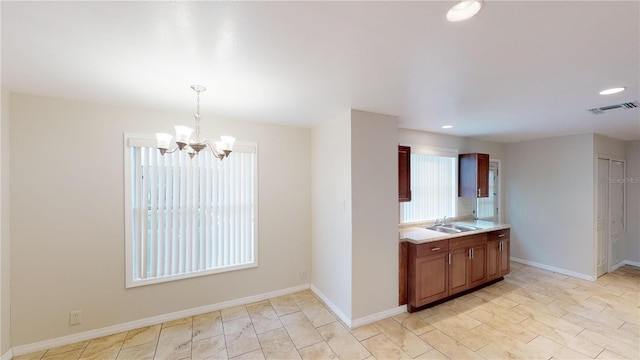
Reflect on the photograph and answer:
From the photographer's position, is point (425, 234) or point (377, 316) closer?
point (377, 316)

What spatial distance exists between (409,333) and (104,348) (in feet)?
9.94

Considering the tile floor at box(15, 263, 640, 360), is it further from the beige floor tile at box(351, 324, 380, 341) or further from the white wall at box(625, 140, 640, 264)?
the white wall at box(625, 140, 640, 264)

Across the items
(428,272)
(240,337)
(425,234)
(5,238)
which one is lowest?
(240,337)

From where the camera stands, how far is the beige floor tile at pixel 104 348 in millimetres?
2273

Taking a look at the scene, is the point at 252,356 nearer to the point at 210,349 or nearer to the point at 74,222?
the point at 210,349

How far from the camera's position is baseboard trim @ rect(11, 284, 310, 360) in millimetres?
2316

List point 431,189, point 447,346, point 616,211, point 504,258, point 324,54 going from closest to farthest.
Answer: point 324,54 < point 447,346 < point 504,258 < point 431,189 < point 616,211

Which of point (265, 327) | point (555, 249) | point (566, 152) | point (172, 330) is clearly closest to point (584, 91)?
point (566, 152)

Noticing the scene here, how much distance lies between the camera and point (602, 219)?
4.20 m

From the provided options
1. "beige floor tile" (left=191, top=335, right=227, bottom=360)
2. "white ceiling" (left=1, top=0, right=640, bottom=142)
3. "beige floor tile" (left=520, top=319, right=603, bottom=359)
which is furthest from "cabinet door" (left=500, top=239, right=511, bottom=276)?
"beige floor tile" (left=191, top=335, right=227, bottom=360)

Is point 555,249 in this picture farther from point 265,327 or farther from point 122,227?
point 122,227

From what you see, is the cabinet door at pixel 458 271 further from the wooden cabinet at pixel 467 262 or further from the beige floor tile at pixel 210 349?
the beige floor tile at pixel 210 349

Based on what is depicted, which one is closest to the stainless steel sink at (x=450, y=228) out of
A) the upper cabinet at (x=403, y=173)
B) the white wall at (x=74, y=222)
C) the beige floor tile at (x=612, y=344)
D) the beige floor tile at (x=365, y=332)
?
the upper cabinet at (x=403, y=173)

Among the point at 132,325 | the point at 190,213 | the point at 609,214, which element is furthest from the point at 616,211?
the point at 132,325
